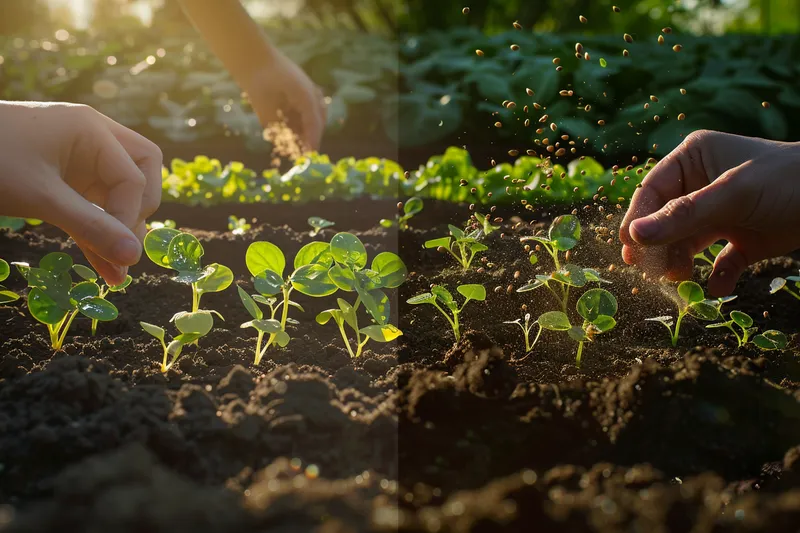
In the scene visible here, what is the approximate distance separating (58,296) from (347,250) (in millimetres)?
724

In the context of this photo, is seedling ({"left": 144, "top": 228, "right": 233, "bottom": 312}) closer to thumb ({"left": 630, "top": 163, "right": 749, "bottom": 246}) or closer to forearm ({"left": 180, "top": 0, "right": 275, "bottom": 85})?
thumb ({"left": 630, "top": 163, "right": 749, "bottom": 246})

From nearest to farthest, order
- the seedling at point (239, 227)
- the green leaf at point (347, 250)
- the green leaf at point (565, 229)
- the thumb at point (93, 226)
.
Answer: the thumb at point (93, 226) → the green leaf at point (347, 250) → the green leaf at point (565, 229) → the seedling at point (239, 227)

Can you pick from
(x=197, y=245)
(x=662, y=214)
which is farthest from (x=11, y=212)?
(x=662, y=214)

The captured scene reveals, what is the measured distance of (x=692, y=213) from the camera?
5.94 feet

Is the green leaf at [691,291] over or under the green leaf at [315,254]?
under

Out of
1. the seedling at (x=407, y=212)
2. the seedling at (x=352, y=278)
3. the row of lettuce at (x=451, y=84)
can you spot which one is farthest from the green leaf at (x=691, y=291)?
the row of lettuce at (x=451, y=84)

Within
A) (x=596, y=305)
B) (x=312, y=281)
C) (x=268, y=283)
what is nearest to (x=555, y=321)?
(x=596, y=305)

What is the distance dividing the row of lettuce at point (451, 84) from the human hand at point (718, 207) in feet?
9.97

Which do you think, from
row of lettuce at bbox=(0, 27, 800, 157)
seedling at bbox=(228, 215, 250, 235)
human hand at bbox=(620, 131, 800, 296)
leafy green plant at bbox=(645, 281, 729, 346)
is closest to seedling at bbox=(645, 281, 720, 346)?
leafy green plant at bbox=(645, 281, 729, 346)

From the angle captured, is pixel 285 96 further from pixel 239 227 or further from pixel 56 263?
pixel 56 263

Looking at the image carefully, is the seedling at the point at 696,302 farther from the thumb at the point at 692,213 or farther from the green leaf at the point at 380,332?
the green leaf at the point at 380,332

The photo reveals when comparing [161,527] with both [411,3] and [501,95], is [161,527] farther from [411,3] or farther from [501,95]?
[411,3]

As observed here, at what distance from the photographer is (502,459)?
1.42 meters

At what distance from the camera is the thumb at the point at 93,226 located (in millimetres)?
1603
